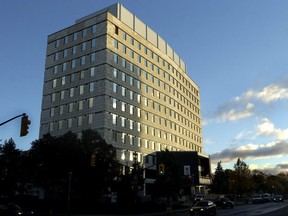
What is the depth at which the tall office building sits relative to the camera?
3172 inches

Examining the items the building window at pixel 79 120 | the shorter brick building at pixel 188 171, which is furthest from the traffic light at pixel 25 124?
the building window at pixel 79 120

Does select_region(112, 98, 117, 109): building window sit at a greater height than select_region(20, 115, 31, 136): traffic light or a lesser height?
greater

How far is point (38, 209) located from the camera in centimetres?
4981

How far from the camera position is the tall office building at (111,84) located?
264 ft

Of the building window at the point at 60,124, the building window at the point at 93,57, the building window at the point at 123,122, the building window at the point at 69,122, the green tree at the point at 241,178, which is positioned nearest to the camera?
the building window at the point at 123,122

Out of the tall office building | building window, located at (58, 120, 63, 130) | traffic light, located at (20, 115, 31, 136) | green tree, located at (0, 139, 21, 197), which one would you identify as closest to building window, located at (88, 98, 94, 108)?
the tall office building

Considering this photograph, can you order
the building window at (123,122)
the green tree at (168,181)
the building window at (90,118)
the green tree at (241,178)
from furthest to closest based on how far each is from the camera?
the green tree at (241,178) → the building window at (123,122) → the building window at (90,118) → the green tree at (168,181)

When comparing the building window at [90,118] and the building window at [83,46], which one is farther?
the building window at [83,46]

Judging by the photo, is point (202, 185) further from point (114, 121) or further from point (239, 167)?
point (114, 121)

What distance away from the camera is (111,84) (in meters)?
81.2

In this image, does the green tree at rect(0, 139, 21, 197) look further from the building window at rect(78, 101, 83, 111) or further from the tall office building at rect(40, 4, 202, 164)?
the building window at rect(78, 101, 83, 111)

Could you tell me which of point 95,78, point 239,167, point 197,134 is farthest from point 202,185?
point 95,78

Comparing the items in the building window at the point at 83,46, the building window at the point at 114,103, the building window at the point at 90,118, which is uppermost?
the building window at the point at 83,46

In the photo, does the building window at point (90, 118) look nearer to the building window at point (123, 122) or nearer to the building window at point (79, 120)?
the building window at point (79, 120)
